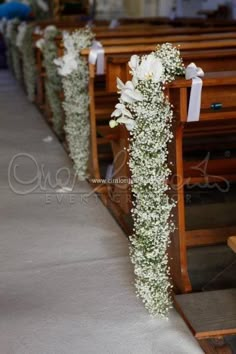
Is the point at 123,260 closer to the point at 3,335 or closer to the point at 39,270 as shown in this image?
the point at 39,270

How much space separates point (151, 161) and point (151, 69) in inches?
17.8

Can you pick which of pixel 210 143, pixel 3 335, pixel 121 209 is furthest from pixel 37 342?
pixel 210 143

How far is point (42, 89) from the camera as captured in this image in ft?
29.5

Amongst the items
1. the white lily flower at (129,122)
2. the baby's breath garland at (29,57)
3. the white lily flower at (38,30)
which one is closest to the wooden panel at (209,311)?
the white lily flower at (129,122)

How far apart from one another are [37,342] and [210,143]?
2.69 metres

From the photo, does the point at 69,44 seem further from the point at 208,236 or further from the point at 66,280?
the point at 66,280

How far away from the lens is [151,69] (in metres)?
2.94

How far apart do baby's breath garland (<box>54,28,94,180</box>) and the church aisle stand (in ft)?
1.15

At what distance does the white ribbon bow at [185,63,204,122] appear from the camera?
9.86 feet

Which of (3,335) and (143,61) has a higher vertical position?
(143,61)

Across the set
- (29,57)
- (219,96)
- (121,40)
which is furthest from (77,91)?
(29,57)

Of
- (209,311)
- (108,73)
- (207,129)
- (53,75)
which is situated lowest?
(209,311)

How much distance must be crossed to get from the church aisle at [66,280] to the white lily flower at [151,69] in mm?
1249

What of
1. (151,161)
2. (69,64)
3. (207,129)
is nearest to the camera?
(151,161)
